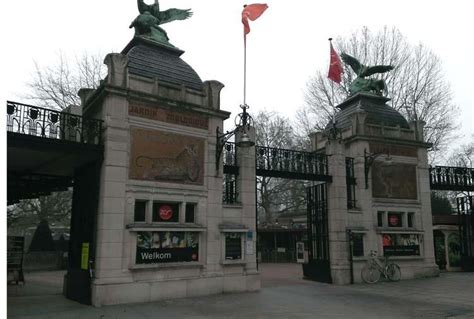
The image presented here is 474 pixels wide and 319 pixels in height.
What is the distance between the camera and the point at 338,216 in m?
18.0

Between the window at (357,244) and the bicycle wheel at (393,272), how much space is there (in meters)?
1.34

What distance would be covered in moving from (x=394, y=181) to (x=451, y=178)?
5.01 meters

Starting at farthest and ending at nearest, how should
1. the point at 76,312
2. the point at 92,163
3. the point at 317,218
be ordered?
1. the point at 317,218
2. the point at 92,163
3. the point at 76,312

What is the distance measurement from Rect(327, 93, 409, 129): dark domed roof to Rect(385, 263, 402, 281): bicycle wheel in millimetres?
6504

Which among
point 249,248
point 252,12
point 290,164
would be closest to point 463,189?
point 290,164

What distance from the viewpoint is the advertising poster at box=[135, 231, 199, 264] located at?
13.4 m

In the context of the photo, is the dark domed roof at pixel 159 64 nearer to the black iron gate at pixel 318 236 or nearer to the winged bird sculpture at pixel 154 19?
the winged bird sculpture at pixel 154 19

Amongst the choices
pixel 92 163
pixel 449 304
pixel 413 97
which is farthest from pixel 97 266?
pixel 413 97

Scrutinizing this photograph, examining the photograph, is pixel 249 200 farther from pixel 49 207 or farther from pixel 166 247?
pixel 49 207

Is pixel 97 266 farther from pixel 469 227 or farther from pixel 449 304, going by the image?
pixel 469 227

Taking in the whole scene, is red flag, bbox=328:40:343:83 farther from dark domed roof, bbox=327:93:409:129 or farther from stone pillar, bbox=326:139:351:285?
stone pillar, bbox=326:139:351:285

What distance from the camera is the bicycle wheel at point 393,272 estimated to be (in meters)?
18.3

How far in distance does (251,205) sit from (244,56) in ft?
18.7

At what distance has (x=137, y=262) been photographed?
1320 centimetres
